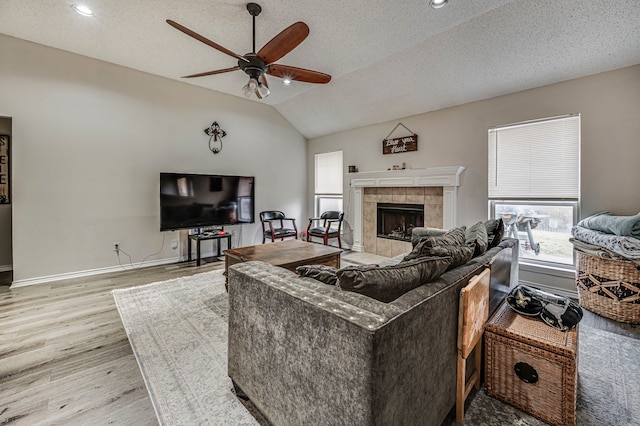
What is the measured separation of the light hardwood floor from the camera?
1484 millimetres

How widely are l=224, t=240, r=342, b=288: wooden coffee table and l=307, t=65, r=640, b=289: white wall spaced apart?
2224mm

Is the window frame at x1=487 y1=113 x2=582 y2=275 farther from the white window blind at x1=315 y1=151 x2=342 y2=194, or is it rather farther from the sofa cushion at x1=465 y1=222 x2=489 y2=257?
the white window blind at x1=315 y1=151 x2=342 y2=194

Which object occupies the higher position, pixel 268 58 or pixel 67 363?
pixel 268 58

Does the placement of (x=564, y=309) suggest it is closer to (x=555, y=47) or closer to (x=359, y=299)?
(x=359, y=299)

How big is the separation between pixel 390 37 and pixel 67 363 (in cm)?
410

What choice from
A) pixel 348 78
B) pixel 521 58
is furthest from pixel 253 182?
pixel 521 58

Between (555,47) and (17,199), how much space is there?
6286mm

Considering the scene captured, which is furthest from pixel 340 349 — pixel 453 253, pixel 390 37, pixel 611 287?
pixel 390 37

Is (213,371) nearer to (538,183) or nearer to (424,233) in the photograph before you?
(424,233)

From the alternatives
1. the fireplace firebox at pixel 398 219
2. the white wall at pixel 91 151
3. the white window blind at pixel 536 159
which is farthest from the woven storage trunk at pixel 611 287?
the white wall at pixel 91 151

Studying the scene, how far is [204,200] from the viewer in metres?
4.53

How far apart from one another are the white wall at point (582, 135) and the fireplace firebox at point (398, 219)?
72cm

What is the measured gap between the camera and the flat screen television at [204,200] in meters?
4.16

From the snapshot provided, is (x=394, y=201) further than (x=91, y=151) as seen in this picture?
Yes
